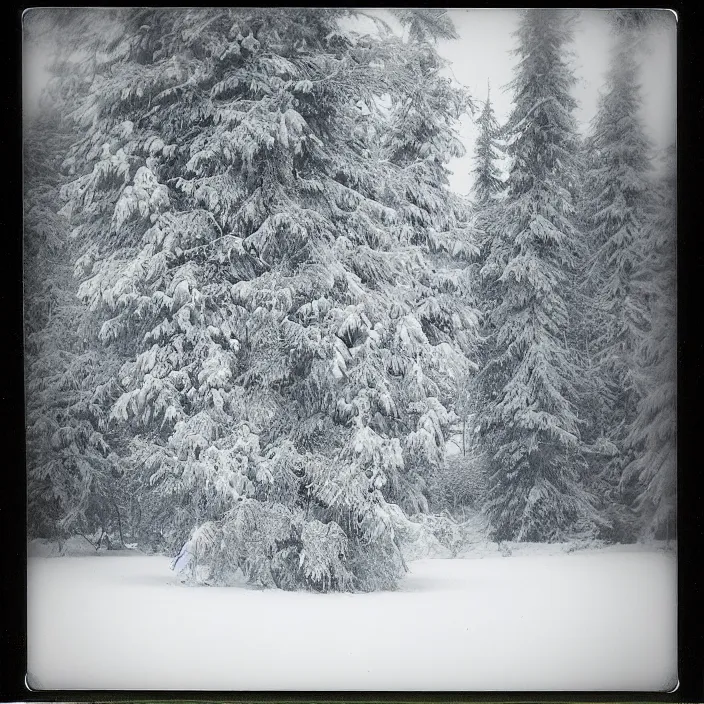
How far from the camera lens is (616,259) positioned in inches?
114

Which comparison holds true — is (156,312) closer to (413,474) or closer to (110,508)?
(110,508)

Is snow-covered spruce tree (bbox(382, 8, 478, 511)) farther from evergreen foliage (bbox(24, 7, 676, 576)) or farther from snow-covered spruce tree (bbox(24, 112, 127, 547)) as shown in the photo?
snow-covered spruce tree (bbox(24, 112, 127, 547))

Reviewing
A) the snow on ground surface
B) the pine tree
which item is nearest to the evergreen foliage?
the pine tree

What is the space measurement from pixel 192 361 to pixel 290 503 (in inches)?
28.5

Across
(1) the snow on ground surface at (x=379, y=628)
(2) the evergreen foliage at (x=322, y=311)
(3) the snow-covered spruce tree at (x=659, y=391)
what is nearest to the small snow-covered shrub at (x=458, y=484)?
(2) the evergreen foliage at (x=322, y=311)

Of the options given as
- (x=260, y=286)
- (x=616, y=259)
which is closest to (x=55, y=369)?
(x=260, y=286)

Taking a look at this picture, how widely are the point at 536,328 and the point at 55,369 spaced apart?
6.63 feet

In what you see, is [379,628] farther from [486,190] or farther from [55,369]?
[486,190]

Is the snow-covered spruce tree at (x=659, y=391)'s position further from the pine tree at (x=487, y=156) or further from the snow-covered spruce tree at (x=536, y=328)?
the pine tree at (x=487, y=156)

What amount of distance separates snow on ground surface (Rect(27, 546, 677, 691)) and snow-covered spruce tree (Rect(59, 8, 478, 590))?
0.15 meters

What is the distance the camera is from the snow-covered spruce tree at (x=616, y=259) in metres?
2.89

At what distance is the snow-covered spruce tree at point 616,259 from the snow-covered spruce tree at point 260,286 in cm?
64

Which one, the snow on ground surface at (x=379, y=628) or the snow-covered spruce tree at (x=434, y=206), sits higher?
the snow-covered spruce tree at (x=434, y=206)
